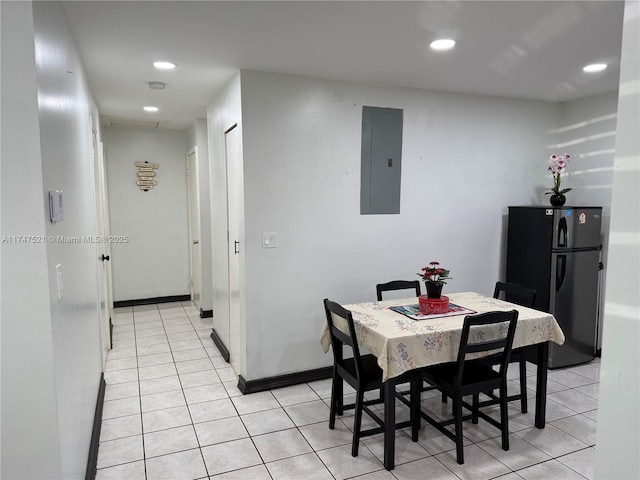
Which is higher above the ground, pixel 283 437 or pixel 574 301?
pixel 574 301

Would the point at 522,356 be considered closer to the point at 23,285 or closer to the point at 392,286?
the point at 392,286

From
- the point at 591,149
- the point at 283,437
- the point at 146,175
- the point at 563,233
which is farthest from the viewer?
the point at 146,175

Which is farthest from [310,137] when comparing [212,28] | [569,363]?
[569,363]

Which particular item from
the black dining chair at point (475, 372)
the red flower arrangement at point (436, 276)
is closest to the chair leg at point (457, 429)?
the black dining chair at point (475, 372)

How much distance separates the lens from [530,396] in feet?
11.1

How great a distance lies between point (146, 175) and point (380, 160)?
3.66m

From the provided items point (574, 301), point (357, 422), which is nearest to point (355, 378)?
point (357, 422)

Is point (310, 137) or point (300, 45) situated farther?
point (310, 137)

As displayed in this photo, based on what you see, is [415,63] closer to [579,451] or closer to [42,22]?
[42,22]

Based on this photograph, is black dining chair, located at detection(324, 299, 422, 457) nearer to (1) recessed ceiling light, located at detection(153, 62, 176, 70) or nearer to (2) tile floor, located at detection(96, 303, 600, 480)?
(2) tile floor, located at detection(96, 303, 600, 480)

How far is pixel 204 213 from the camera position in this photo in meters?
5.48

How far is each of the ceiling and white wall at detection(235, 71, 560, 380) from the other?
25cm

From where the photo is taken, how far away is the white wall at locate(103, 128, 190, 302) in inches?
231

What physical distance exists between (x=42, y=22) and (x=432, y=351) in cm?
234
